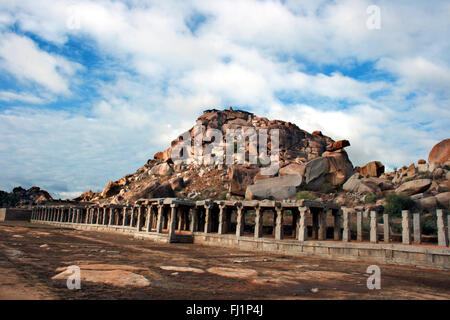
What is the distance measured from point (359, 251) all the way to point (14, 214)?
6504 cm

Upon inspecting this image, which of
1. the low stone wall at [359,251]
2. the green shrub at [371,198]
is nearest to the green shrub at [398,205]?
the green shrub at [371,198]

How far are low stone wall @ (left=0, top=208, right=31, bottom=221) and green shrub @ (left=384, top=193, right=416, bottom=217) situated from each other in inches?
2377

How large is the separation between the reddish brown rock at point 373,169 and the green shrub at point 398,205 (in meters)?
15.9

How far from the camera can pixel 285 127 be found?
232 feet

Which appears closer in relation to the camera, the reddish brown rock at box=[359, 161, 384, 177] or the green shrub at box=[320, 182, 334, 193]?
the green shrub at box=[320, 182, 334, 193]

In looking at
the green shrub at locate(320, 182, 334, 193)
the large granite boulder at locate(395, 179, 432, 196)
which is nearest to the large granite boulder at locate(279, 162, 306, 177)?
the green shrub at locate(320, 182, 334, 193)

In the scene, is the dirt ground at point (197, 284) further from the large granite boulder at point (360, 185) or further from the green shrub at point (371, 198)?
the large granite boulder at point (360, 185)

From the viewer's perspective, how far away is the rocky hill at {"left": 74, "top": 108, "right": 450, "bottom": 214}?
107ft

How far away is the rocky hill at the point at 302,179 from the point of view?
3269 cm

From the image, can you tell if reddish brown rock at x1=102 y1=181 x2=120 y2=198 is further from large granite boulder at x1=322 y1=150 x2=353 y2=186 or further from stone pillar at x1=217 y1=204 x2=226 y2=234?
stone pillar at x1=217 y1=204 x2=226 y2=234

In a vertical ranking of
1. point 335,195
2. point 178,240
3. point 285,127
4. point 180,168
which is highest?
point 285,127

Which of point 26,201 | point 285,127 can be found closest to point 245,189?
point 285,127

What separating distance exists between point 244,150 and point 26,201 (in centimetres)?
6219
